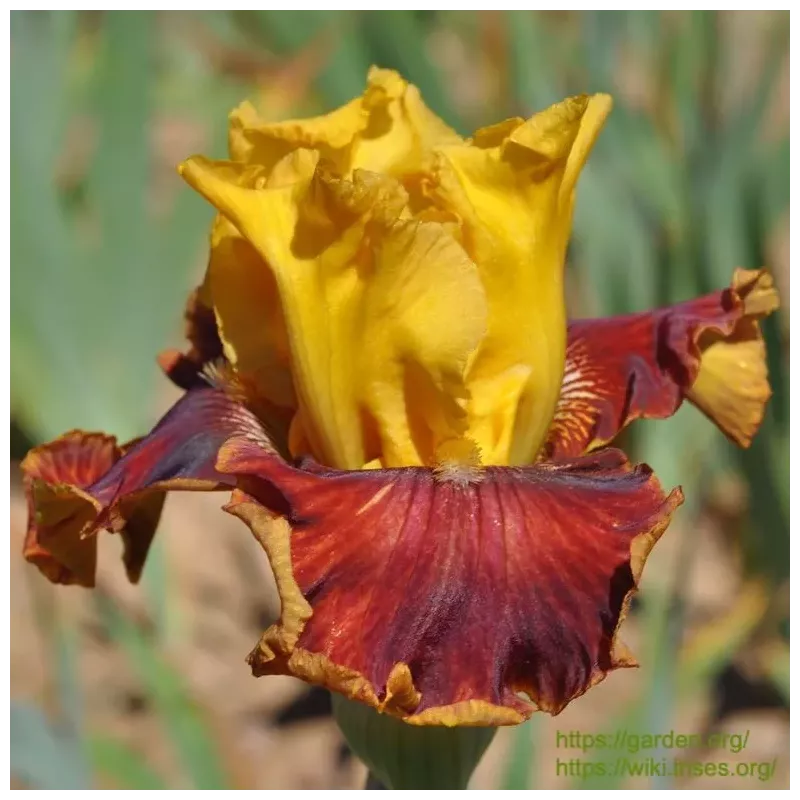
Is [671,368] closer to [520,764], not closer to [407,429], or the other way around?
[407,429]

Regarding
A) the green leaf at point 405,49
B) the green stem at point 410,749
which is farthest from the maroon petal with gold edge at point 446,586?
the green leaf at point 405,49

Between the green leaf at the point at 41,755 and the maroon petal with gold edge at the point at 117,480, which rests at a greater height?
the maroon petal with gold edge at the point at 117,480

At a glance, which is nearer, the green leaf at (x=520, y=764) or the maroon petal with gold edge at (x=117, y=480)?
the maroon petal with gold edge at (x=117, y=480)

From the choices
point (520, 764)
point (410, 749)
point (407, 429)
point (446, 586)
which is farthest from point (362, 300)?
point (520, 764)

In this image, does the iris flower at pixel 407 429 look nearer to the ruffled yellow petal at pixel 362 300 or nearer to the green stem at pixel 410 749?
the ruffled yellow petal at pixel 362 300

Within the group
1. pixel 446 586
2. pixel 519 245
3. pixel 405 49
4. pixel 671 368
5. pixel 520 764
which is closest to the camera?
pixel 446 586

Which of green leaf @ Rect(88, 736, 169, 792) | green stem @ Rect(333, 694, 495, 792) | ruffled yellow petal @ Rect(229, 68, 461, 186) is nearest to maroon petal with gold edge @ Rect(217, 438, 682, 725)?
green stem @ Rect(333, 694, 495, 792)

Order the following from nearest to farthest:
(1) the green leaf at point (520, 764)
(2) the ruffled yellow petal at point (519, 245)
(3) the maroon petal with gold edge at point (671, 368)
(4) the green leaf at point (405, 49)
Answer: (2) the ruffled yellow petal at point (519, 245) → (3) the maroon petal with gold edge at point (671, 368) → (1) the green leaf at point (520, 764) → (4) the green leaf at point (405, 49)
